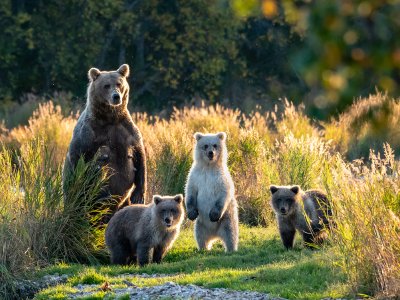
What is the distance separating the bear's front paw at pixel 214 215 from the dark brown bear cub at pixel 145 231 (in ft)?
2.03

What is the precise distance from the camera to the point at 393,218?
7.33 meters

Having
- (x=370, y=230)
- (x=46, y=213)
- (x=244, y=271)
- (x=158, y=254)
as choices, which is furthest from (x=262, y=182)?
(x=370, y=230)

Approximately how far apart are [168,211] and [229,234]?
1.23m

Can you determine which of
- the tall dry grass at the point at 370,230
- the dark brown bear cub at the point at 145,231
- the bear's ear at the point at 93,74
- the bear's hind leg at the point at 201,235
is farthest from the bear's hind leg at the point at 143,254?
the bear's ear at the point at 93,74

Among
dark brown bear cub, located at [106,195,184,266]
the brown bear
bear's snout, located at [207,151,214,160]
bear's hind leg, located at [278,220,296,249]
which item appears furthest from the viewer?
the brown bear

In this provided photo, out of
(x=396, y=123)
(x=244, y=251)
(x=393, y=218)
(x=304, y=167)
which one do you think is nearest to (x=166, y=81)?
(x=396, y=123)

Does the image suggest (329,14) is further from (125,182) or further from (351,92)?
(125,182)

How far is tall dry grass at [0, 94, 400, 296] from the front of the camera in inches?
305

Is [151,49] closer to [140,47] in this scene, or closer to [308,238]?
[140,47]

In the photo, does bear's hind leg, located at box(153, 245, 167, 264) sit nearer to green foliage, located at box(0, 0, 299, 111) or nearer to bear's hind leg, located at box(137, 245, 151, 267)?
bear's hind leg, located at box(137, 245, 151, 267)

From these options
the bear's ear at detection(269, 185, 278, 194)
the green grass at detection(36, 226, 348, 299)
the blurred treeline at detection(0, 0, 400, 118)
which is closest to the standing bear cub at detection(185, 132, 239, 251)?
the green grass at detection(36, 226, 348, 299)

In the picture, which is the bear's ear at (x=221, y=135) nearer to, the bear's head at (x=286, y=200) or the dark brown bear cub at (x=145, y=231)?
the bear's head at (x=286, y=200)

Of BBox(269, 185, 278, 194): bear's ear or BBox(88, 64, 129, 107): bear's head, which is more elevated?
BBox(88, 64, 129, 107): bear's head

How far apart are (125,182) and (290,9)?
9.86 meters
